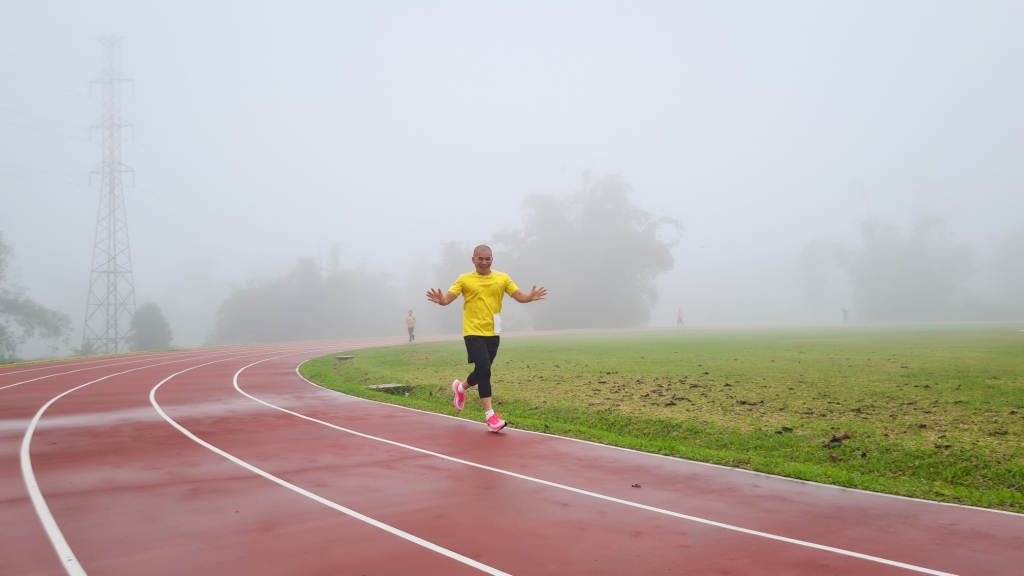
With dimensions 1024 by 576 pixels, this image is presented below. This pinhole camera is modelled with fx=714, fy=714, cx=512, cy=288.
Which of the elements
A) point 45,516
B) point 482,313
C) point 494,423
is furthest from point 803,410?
point 45,516

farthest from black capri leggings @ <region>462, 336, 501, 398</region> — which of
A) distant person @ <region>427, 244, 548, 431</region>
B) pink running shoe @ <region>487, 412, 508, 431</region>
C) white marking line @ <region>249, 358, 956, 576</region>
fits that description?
white marking line @ <region>249, 358, 956, 576</region>

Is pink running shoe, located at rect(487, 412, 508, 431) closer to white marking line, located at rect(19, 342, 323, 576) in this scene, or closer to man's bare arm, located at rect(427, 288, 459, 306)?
man's bare arm, located at rect(427, 288, 459, 306)

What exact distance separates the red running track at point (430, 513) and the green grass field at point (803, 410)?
2.85 ft

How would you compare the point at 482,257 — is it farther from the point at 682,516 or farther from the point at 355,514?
the point at 682,516

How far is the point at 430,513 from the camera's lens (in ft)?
17.5

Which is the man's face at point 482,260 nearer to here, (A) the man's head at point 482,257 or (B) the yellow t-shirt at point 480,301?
(A) the man's head at point 482,257

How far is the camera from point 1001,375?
40.8 ft

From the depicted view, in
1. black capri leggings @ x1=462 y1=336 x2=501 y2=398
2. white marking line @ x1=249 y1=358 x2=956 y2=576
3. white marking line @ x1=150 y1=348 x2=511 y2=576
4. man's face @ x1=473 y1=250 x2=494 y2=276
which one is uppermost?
man's face @ x1=473 y1=250 x2=494 y2=276

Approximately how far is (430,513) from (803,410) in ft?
20.8

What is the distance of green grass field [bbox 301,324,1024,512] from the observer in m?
6.80

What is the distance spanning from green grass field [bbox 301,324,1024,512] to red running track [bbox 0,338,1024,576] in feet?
2.85

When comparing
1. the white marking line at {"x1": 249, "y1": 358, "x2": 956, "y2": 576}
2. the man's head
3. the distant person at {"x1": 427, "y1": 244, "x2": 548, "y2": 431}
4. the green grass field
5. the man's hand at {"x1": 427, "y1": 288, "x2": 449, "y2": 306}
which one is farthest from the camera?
the man's hand at {"x1": 427, "y1": 288, "x2": 449, "y2": 306}

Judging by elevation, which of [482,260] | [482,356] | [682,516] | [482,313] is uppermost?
[482,260]

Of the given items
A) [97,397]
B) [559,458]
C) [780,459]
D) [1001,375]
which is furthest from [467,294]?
[1001,375]
